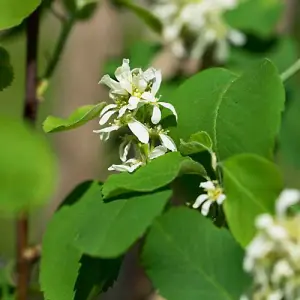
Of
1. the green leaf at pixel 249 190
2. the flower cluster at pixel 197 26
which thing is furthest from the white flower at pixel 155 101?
the flower cluster at pixel 197 26

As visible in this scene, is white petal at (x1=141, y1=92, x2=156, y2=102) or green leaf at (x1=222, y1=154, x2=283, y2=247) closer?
green leaf at (x1=222, y1=154, x2=283, y2=247)

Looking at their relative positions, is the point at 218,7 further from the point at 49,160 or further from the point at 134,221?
the point at 49,160

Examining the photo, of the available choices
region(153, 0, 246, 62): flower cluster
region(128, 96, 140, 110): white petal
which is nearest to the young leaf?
region(128, 96, 140, 110): white petal

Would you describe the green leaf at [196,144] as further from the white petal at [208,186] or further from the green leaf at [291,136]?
the green leaf at [291,136]

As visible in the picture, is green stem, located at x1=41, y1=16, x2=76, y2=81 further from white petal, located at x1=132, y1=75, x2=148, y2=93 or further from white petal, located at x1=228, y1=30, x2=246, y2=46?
white petal, located at x1=228, y1=30, x2=246, y2=46

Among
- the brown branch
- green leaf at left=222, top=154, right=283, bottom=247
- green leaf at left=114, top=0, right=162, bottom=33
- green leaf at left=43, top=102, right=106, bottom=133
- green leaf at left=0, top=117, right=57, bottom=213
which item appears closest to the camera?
green leaf at left=0, top=117, right=57, bottom=213

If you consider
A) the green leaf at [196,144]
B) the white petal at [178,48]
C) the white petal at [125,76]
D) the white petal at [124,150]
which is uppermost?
the white petal at [125,76]

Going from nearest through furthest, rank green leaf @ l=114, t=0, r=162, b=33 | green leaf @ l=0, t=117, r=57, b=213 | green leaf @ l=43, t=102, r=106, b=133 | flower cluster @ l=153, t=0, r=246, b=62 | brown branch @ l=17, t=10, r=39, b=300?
green leaf @ l=0, t=117, r=57, b=213, green leaf @ l=43, t=102, r=106, b=133, brown branch @ l=17, t=10, r=39, b=300, green leaf @ l=114, t=0, r=162, b=33, flower cluster @ l=153, t=0, r=246, b=62
